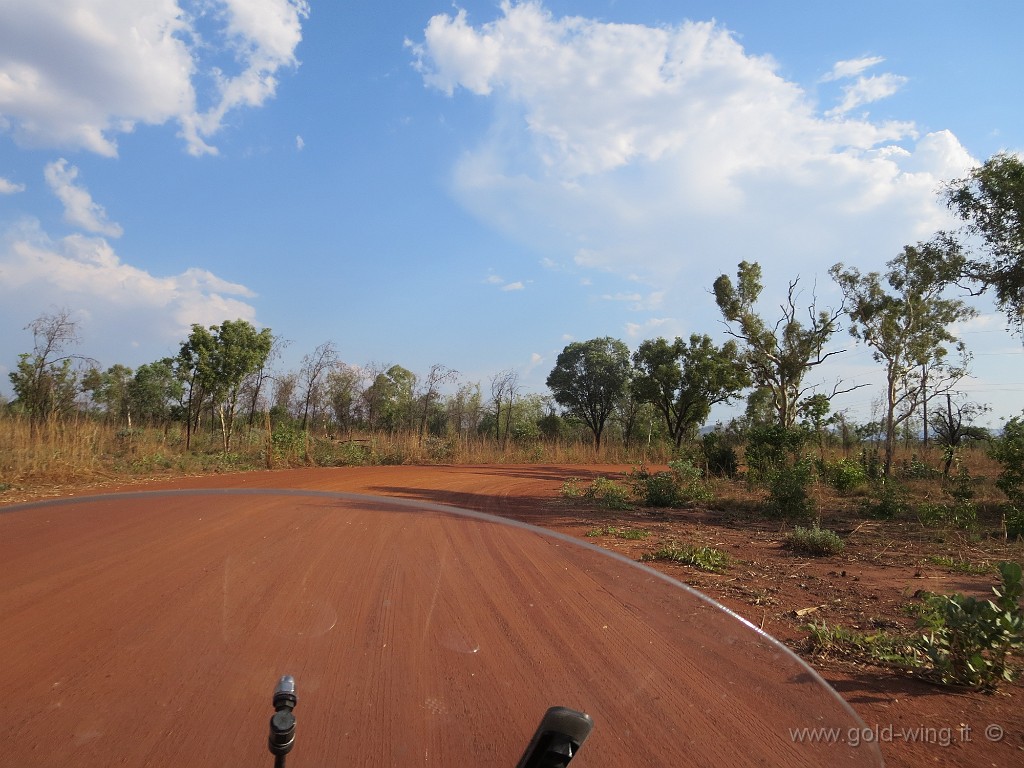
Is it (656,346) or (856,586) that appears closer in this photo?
(856,586)

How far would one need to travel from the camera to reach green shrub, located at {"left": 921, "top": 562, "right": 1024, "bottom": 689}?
3.43m

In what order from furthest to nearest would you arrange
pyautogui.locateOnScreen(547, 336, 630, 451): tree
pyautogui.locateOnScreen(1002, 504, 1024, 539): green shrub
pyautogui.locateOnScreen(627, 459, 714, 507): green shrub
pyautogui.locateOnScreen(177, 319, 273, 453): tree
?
1. pyautogui.locateOnScreen(547, 336, 630, 451): tree
2. pyautogui.locateOnScreen(177, 319, 273, 453): tree
3. pyautogui.locateOnScreen(627, 459, 714, 507): green shrub
4. pyautogui.locateOnScreen(1002, 504, 1024, 539): green shrub

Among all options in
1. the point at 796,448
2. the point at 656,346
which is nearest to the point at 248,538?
the point at 796,448

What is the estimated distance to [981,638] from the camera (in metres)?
3.49

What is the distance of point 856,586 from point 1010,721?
10.2ft

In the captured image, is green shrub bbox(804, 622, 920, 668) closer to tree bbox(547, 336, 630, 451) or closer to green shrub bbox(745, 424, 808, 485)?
green shrub bbox(745, 424, 808, 485)

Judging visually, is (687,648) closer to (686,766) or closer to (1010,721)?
(686,766)

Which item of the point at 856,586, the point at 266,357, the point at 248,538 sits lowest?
the point at 856,586

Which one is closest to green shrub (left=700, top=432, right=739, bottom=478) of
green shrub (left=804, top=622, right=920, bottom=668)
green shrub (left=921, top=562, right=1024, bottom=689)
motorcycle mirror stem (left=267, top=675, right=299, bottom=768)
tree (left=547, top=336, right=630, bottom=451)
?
green shrub (left=804, top=622, right=920, bottom=668)

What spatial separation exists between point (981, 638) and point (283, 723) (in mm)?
3981

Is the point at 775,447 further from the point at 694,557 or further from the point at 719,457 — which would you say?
the point at 694,557

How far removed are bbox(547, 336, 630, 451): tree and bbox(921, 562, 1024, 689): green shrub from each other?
131 ft

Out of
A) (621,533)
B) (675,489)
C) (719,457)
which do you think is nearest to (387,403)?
(719,457)

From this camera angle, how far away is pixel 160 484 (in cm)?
1120
